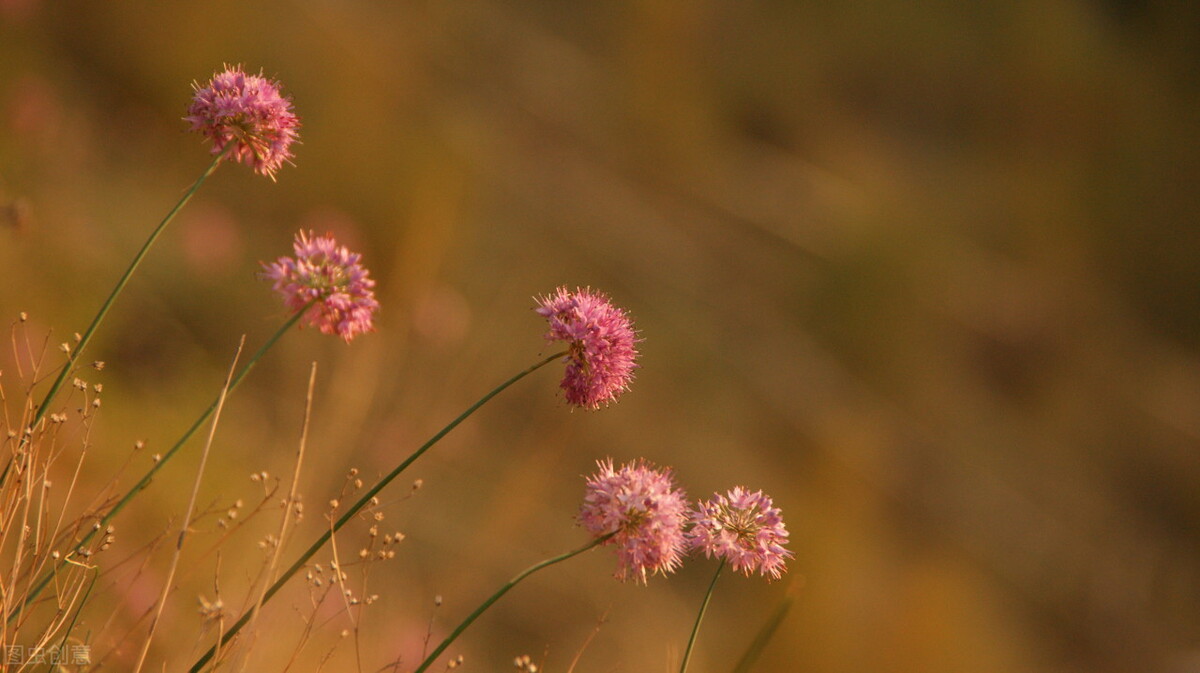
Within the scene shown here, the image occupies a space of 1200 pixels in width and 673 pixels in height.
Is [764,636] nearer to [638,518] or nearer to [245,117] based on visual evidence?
[638,518]

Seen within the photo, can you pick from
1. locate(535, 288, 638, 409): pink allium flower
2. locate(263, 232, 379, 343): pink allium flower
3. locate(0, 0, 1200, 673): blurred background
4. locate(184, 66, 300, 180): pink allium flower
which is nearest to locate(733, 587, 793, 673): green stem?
locate(0, 0, 1200, 673): blurred background

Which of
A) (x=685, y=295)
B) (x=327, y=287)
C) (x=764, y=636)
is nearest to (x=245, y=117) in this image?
(x=327, y=287)

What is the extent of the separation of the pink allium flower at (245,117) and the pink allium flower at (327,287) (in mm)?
104

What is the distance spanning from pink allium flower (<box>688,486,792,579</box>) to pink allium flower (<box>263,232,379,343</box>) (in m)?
0.35

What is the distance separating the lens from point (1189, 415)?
5.53 metres

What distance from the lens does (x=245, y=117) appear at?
808mm

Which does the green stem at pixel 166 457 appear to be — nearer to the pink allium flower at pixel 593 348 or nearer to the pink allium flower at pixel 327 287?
the pink allium flower at pixel 327 287

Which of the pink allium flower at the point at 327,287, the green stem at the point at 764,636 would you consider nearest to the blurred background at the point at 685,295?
the green stem at the point at 764,636

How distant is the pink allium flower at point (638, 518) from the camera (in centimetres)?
72

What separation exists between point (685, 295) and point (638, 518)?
12.5 ft

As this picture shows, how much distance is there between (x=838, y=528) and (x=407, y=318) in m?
1.84

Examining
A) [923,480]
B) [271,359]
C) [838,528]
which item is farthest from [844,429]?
[271,359]

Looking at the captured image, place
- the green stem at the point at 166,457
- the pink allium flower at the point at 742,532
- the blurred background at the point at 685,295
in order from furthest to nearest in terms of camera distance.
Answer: the blurred background at the point at 685,295 → the pink allium flower at the point at 742,532 → the green stem at the point at 166,457

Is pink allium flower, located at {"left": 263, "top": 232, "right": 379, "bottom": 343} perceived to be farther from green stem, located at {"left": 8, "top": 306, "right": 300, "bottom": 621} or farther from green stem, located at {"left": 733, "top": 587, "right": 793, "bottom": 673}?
green stem, located at {"left": 733, "top": 587, "right": 793, "bottom": 673}
